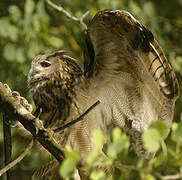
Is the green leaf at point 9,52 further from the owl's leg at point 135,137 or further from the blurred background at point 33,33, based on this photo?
the owl's leg at point 135,137

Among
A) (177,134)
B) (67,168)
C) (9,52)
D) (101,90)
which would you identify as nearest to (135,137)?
(101,90)

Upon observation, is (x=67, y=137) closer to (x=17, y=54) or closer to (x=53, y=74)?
(x=53, y=74)

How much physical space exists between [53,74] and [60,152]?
1.08m

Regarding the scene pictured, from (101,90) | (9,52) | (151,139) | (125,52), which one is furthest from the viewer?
(9,52)

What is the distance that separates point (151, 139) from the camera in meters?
1.32

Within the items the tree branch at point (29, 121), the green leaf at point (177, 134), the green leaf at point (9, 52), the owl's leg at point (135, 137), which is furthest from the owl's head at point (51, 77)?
the green leaf at point (177, 134)

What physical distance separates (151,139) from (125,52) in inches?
63.2

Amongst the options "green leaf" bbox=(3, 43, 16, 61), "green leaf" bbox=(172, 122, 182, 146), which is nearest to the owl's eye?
"green leaf" bbox=(3, 43, 16, 61)

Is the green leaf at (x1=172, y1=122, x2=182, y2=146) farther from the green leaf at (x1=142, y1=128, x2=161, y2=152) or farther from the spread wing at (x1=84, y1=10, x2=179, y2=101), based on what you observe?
the spread wing at (x1=84, y1=10, x2=179, y2=101)

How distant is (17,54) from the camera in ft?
12.5

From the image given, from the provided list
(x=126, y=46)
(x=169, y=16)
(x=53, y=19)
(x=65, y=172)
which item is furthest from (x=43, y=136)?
(x=169, y=16)

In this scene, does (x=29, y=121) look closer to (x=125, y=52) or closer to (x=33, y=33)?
(x=125, y=52)

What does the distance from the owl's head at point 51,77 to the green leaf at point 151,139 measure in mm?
1765

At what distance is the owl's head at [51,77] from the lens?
3.04 m
